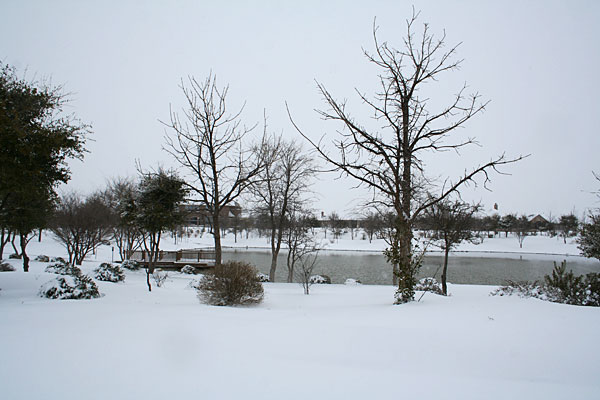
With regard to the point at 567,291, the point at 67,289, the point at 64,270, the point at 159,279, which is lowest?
the point at 159,279

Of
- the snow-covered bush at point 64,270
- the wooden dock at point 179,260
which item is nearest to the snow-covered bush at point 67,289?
the snow-covered bush at point 64,270

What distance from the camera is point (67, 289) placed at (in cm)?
734

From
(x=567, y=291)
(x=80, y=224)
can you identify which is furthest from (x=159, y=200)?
(x=80, y=224)

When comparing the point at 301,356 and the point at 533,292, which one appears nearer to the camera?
the point at 301,356

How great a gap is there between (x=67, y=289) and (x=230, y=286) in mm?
3732

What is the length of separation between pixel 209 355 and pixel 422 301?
4.90 metres

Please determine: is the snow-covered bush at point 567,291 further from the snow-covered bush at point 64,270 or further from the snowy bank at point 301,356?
the snow-covered bush at point 64,270

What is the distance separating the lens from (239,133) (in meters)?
12.4

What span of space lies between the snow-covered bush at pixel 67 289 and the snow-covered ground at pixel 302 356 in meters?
2.23

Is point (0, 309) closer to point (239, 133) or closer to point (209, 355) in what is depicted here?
point (209, 355)

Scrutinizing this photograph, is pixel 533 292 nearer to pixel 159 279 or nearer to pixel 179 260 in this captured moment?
pixel 159 279

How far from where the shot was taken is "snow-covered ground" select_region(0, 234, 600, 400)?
283cm

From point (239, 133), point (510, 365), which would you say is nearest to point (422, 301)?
point (510, 365)

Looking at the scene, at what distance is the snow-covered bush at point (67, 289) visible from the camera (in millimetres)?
7227
